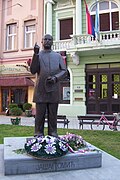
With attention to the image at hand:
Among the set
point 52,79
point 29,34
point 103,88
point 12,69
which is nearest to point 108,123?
point 103,88

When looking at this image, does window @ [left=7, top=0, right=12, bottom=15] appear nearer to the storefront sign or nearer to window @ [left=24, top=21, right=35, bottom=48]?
window @ [left=24, top=21, right=35, bottom=48]

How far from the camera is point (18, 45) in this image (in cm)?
2081

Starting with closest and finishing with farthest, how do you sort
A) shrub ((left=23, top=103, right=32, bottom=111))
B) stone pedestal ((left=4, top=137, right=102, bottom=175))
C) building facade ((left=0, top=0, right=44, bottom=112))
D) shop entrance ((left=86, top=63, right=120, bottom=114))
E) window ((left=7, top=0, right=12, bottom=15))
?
stone pedestal ((left=4, top=137, right=102, bottom=175)) < shop entrance ((left=86, top=63, right=120, bottom=114)) < shrub ((left=23, top=103, right=32, bottom=111)) < building facade ((left=0, top=0, right=44, bottom=112)) < window ((left=7, top=0, right=12, bottom=15))

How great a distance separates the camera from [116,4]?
16922 millimetres

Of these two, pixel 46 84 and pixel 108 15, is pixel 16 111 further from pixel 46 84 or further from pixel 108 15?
pixel 46 84

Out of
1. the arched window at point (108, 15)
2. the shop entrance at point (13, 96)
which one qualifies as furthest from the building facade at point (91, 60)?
the shop entrance at point (13, 96)

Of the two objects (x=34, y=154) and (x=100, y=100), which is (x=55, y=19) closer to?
(x=100, y=100)

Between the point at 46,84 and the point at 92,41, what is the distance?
1222cm

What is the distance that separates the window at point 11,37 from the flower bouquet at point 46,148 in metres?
17.9

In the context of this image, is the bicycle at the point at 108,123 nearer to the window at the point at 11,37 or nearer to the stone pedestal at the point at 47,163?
the stone pedestal at the point at 47,163

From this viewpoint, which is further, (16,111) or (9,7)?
(9,7)

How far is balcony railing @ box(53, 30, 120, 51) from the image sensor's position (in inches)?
617

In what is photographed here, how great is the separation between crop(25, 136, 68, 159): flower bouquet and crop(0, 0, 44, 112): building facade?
15.3 metres

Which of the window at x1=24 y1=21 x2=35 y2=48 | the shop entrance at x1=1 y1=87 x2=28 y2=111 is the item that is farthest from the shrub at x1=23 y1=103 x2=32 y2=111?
the window at x1=24 y1=21 x2=35 y2=48
